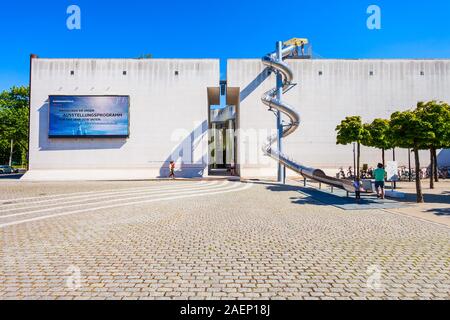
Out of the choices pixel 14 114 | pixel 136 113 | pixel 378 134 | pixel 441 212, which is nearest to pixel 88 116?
pixel 136 113

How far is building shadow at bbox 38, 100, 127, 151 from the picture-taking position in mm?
30641

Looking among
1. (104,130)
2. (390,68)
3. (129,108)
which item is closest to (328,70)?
(390,68)

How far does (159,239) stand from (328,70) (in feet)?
102

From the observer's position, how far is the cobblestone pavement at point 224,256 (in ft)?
12.6

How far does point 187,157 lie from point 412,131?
22.8m

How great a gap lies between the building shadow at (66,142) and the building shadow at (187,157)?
570 centimetres

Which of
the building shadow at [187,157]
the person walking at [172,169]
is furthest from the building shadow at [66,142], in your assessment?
the person walking at [172,169]

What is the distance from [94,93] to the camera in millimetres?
31188

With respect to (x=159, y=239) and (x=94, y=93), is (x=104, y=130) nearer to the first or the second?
(x=94, y=93)

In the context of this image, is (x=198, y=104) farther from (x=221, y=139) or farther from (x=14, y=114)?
(x=14, y=114)

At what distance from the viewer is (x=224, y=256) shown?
5.29 m

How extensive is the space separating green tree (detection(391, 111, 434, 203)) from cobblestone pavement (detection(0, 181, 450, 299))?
175 inches

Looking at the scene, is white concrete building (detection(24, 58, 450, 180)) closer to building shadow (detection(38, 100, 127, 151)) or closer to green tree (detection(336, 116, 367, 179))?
building shadow (detection(38, 100, 127, 151))

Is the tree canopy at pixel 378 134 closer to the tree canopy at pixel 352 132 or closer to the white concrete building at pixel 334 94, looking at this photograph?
the tree canopy at pixel 352 132
